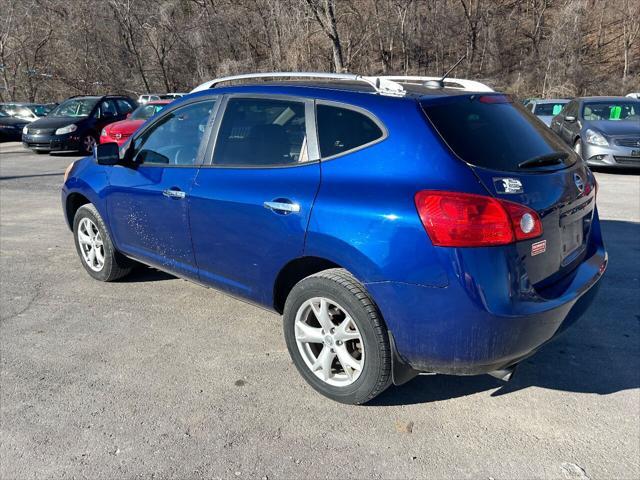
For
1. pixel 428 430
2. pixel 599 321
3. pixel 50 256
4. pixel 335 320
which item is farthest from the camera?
pixel 50 256

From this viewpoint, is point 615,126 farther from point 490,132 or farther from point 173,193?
point 173,193

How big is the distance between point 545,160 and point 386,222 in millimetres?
1046

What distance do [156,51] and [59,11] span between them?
23.3 ft

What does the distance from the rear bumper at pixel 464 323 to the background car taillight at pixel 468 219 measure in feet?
0.58

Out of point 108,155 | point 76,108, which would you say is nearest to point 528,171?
point 108,155

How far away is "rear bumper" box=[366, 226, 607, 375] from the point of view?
2500 millimetres

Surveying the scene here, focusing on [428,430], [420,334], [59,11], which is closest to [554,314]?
[420,334]

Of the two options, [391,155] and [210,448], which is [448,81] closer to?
[391,155]

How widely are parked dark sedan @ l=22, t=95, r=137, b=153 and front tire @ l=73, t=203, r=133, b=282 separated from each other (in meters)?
11.5

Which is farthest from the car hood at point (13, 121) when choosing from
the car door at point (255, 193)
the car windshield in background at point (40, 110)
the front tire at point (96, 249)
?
the car door at point (255, 193)

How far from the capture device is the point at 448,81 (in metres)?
3.69

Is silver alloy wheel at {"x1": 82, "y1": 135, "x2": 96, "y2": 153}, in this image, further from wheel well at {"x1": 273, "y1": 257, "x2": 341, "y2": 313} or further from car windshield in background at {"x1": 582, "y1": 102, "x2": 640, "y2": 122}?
wheel well at {"x1": 273, "y1": 257, "x2": 341, "y2": 313}

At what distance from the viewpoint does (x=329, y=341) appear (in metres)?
3.05

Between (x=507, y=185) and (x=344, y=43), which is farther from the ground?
(x=344, y=43)
